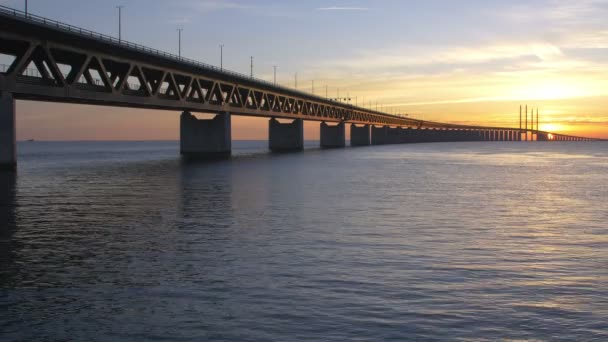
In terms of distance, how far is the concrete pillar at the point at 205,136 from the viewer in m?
113

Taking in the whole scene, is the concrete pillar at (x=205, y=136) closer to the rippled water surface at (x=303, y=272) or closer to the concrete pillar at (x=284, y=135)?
the concrete pillar at (x=284, y=135)

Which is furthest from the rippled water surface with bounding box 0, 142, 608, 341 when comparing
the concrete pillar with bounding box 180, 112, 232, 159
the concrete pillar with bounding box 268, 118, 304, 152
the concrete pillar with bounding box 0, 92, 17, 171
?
the concrete pillar with bounding box 268, 118, 304, 152

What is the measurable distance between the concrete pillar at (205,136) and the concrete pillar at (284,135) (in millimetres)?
42466

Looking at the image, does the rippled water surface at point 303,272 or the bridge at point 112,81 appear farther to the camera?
the bridge at point 112,81

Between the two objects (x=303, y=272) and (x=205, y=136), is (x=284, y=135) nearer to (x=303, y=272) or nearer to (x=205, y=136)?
(x=205, y=136)

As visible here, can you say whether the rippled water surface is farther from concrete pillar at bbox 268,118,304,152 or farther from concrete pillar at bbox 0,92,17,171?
concrete pillar at bbox 268,118,304,152

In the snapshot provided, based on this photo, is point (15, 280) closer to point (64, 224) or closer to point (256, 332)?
point (256, 332)

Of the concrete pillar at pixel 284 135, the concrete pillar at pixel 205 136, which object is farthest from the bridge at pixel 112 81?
the concrete pillar at pixel 284 135

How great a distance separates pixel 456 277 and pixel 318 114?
157 meters

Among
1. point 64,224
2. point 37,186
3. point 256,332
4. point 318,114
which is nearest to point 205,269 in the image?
point 256,332

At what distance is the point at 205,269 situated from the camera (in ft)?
52.5

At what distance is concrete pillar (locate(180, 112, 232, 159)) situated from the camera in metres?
113

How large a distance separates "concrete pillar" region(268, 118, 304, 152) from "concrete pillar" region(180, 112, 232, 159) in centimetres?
4247

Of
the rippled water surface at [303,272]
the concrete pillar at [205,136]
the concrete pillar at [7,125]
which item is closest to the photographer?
the rippled water surface at [303,272]
